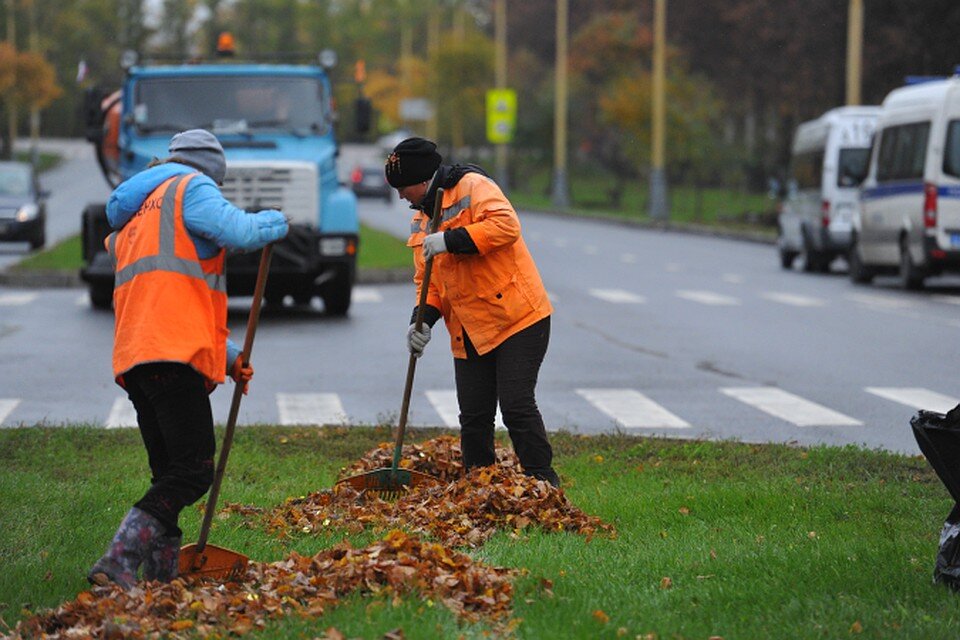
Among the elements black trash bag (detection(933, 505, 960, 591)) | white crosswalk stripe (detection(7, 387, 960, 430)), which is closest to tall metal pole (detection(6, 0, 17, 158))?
white crosswalk stripe (detection(7, 387, 960, 430))

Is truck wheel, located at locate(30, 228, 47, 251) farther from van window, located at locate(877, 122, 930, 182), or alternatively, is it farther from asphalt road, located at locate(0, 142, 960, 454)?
van window, located at locate(877, 122, 930, 182)

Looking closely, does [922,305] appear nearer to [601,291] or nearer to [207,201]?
[601,291]

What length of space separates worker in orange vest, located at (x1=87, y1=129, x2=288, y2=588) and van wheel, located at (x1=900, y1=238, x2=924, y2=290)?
782 inches

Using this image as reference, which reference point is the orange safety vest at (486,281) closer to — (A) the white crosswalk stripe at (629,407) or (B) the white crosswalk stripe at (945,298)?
(A) the white crosswalk stripe at (629,407)

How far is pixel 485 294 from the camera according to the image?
8055 mm

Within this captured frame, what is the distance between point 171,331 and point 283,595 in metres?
1.06

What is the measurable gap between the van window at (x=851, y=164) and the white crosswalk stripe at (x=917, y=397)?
1625 cm

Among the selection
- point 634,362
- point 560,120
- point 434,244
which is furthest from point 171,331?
point 560,120

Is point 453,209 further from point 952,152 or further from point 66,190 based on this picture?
point 66,190

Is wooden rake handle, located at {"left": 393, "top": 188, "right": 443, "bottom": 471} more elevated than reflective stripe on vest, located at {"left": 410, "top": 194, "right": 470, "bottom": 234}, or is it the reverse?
reflective stripe on vest, located at {"left": 410, "top": 194, "right": 470, "bottom": 234}

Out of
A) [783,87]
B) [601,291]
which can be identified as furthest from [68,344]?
[783,87]

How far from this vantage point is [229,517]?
8.06m

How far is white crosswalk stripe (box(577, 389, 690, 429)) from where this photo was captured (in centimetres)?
1218

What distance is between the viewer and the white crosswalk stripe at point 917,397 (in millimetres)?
13141
